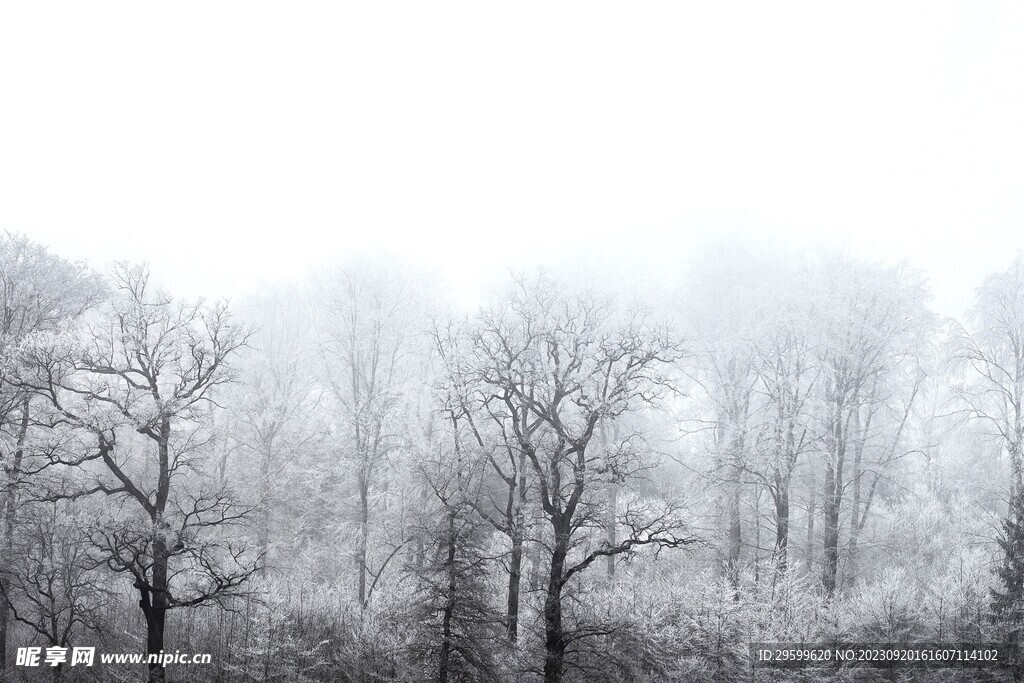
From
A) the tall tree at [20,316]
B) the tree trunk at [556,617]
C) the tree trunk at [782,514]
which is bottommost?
the tree trunk at [556,617]

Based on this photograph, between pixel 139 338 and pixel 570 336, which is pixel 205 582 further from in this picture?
pixel 570 336

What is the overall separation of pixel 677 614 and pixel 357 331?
2135 cm

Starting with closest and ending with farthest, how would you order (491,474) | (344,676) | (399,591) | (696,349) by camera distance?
(344,676) < (399,591) < (491,474) < (696,349)

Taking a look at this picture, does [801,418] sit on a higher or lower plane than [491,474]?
higher

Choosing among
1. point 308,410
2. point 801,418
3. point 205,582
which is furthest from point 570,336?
point 308,410

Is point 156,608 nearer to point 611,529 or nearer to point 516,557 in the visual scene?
point 516,557

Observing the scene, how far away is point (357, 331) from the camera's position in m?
32.7

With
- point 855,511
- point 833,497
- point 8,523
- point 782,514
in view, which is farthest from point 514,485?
point 8,523

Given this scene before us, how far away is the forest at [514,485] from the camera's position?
59.3 ft

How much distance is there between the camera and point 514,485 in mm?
20312

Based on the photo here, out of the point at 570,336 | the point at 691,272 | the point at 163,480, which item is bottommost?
the point at 163,480

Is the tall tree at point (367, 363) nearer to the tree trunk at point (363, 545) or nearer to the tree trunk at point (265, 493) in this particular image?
the tree trunk at point (363, 545)

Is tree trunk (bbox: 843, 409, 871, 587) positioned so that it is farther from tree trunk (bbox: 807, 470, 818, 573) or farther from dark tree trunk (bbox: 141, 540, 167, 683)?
dark tree trunk (bbox: 141, 540, 167, 683)

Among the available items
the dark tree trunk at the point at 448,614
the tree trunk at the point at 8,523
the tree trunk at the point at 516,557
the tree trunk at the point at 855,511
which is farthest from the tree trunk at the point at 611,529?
the tree trunk at the point at 8,523
